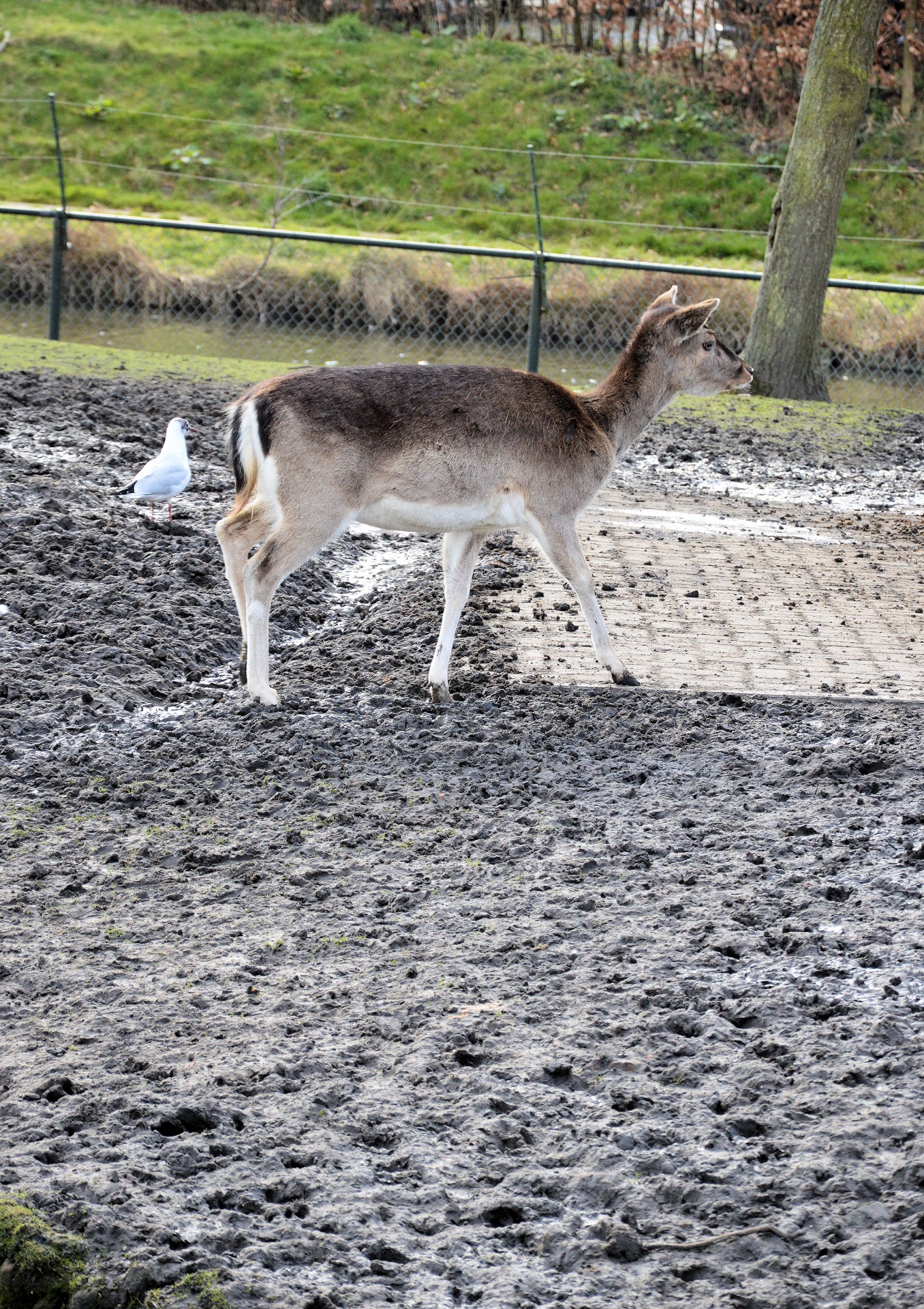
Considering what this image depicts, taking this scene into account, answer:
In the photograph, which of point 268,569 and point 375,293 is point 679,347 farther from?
point 375,293

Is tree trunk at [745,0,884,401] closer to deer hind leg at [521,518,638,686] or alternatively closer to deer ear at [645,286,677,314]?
deer ear at [645,286,677,314]

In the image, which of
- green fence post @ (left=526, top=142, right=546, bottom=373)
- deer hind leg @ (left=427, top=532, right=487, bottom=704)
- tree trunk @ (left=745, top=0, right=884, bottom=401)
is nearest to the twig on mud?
deer hind leg @ (left=427, top=532, right=487, bottom=704)

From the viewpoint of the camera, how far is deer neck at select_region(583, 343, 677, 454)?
21.3 ft

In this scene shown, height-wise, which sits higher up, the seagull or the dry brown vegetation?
the seagull

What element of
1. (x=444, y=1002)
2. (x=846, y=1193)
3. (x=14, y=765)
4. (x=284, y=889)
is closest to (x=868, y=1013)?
(x=846, y=1193)

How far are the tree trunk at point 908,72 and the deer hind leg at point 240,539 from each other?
2600cm

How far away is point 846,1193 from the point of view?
3000mm

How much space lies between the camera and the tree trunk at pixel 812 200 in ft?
41.7

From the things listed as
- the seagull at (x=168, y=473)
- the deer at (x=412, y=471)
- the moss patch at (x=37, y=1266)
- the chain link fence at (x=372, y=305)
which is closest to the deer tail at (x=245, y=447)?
the deer at (x=412, y=471)

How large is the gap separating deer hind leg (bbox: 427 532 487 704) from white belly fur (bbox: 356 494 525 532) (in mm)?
151

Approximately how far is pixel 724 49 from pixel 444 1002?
2939 centimetres

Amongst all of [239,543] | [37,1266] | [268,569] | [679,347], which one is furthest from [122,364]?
[37,1266]

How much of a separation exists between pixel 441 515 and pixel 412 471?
22cm

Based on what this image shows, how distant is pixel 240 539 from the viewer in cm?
593
